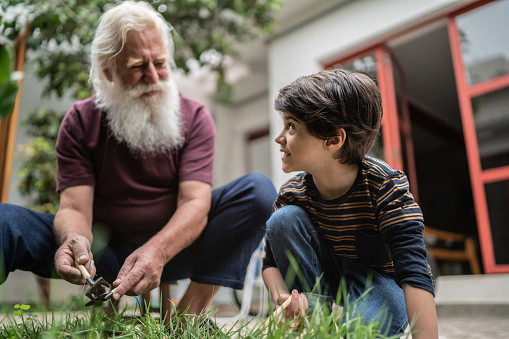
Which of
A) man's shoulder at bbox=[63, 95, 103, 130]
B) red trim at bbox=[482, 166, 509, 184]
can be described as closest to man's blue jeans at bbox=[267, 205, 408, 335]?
man's shoulder at bbox=[63, 95, 103, 130]

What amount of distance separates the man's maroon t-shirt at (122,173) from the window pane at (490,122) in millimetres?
2776

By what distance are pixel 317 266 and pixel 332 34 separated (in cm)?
371

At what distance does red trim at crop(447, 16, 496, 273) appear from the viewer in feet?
10.8

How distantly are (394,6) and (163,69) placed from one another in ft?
10.1

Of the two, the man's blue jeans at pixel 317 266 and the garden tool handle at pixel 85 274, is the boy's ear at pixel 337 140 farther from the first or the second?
the garden tool handle at pixel 85 274

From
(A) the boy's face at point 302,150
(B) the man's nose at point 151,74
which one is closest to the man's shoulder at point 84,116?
(B) the man's nose at point 151,74

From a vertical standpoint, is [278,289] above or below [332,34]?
below

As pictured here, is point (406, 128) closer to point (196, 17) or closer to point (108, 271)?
point (196, 17)

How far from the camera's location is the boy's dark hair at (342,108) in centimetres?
121

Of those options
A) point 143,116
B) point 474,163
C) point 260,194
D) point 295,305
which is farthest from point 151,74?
point 474,163

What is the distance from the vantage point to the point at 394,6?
4027mm

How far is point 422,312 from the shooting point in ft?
3.06

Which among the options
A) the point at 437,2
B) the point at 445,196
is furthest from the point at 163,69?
the point at 445,196

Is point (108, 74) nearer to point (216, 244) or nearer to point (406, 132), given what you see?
point (216, 244)
